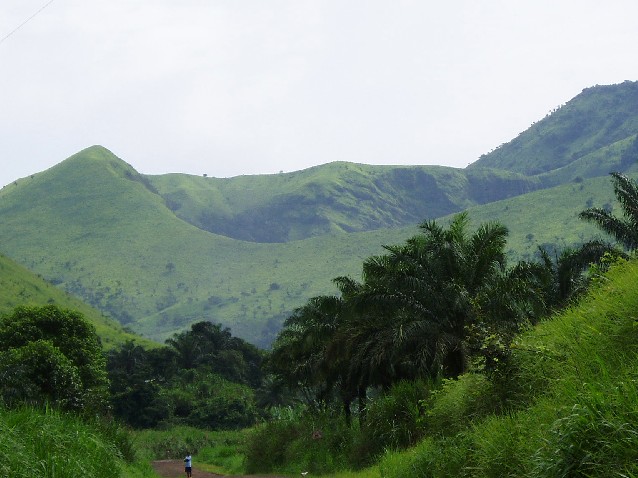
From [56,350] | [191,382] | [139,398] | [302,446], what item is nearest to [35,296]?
[191,382]

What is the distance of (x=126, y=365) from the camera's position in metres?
107

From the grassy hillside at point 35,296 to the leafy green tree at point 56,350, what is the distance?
66.4 meters

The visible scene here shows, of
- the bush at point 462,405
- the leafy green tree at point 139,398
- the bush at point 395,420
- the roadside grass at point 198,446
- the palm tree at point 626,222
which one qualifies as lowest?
the roadside grass at point 198,446

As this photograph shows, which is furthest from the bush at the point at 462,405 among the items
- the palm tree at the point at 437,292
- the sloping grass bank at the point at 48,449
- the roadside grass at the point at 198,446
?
the roadside grass at the point at 198,446

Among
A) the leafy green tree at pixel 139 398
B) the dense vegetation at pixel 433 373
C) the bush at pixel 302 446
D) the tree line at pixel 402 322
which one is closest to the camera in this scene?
the dense vegetation at pixel 433 373

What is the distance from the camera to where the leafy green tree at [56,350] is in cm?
4466

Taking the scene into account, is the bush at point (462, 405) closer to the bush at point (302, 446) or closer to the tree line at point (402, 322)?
the tree line at point (402, 322)

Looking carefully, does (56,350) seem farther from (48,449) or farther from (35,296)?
(35,296)

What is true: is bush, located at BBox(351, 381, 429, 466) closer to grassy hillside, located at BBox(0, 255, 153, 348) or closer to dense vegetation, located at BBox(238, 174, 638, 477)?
dense vegetation, located at BBox(238, 174, 638, 477)

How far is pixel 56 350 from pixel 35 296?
98.3m

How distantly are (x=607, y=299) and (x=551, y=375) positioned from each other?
5.23ft

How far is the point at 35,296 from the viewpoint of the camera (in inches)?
5468

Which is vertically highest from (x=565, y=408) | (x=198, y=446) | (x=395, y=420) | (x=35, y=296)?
(x=35, y=296)

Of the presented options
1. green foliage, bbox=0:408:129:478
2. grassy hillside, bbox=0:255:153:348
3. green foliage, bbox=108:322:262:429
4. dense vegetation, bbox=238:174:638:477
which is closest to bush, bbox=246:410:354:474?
dense vegetation, bbox=238:174:638:477
